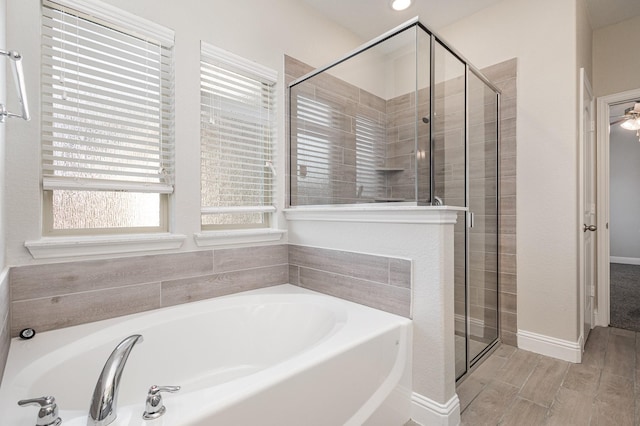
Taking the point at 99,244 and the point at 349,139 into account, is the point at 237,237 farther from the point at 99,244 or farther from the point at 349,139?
the point at 349,139

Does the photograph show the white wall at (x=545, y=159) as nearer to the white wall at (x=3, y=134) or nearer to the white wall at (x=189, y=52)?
the white wall at (x=189, y=52)

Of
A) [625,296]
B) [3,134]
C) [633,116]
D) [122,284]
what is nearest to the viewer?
[3,134]

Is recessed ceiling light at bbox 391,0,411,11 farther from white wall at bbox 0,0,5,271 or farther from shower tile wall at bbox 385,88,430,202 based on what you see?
white wall at bbox 0,0,5,271

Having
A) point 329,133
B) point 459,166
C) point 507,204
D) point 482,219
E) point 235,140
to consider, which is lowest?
point 482,219

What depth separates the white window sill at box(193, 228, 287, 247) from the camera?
196cm

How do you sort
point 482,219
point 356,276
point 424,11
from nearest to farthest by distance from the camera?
point 356,276
point 482,219
point 424,11

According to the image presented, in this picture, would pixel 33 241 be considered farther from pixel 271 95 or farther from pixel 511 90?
pixel 511 90

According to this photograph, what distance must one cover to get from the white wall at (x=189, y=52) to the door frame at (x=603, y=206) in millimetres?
2283

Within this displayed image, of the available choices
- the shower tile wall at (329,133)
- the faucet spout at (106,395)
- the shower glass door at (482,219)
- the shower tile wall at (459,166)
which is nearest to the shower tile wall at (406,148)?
the shower tile wall at (459,166)

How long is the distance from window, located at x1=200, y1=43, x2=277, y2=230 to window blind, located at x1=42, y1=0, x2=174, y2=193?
24 centimetres

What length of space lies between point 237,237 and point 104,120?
97cm

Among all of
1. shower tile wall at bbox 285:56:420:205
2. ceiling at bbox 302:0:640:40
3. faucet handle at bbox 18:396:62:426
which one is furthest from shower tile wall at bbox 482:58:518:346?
faucet handle at bbox 18:396:62:426

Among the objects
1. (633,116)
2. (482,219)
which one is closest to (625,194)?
(633,116)

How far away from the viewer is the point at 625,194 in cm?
584
